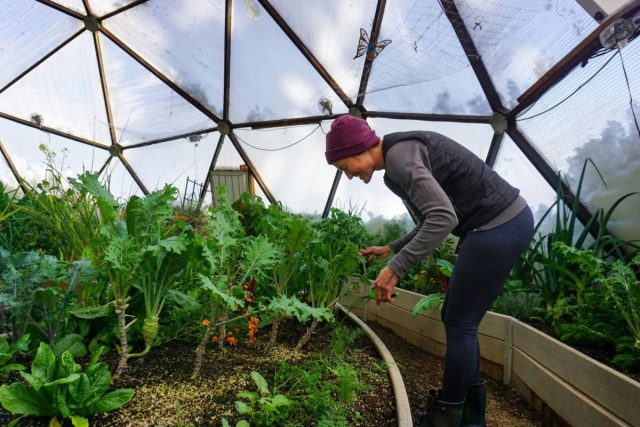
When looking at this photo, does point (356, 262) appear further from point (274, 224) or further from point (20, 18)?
point (20, 18)

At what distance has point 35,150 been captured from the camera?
677cm

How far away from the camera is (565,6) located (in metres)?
2.57

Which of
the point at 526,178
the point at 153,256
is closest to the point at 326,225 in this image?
the point at 153,256

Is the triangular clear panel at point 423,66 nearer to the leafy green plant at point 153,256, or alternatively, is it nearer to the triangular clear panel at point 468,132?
the triangular clear panel at point 468,132

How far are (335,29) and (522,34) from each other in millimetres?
1875

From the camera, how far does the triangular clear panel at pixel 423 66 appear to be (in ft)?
10.5

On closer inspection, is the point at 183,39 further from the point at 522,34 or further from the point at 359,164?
the point at 359,164

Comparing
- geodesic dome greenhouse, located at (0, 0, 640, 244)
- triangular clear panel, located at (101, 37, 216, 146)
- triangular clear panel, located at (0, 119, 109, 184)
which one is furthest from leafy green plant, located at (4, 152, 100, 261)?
triangular clear panel, located at (0, 119, 109, 184)

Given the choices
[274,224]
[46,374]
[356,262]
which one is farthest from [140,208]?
[356,262]

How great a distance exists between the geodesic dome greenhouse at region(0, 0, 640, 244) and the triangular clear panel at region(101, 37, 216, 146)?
2 cm

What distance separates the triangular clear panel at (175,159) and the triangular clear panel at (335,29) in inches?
94.2

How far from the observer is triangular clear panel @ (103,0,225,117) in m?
4.68

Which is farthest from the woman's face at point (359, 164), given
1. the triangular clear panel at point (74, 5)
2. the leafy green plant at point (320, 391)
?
the triangular clear panel at point (74, 5)

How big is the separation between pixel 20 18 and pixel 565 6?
20.6 ft
